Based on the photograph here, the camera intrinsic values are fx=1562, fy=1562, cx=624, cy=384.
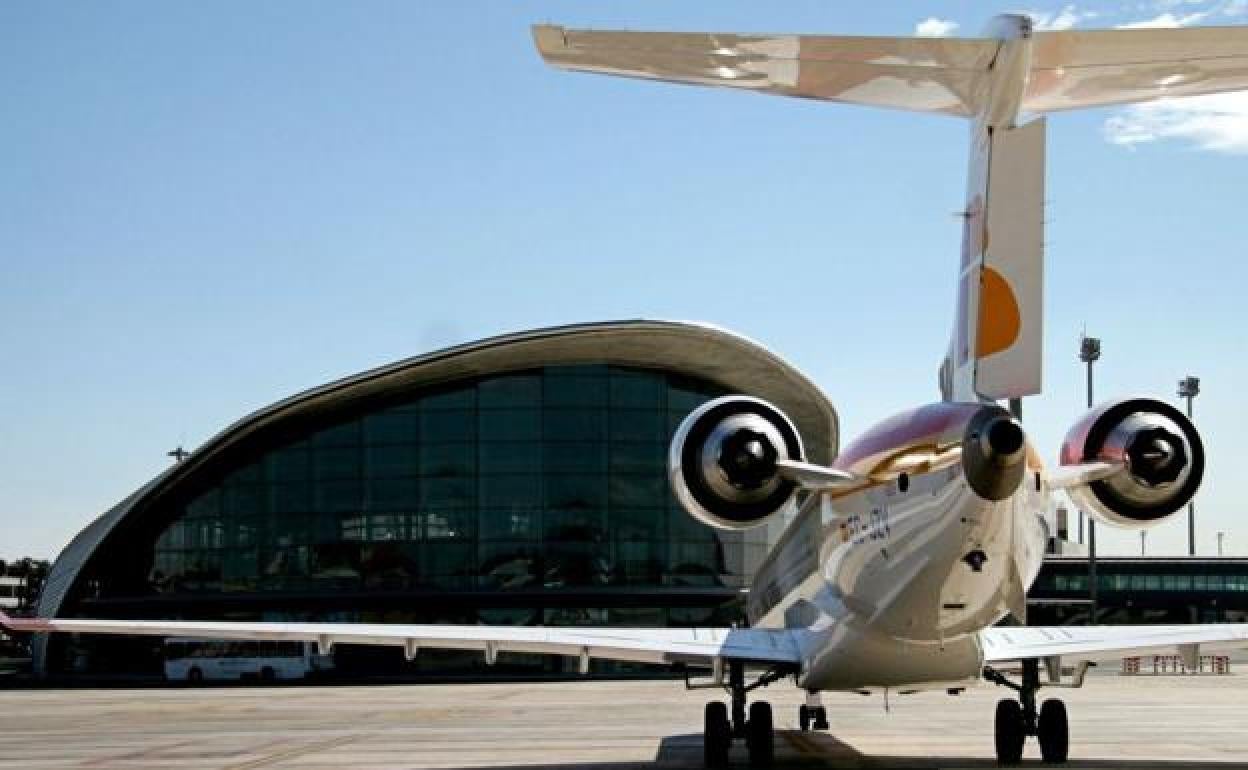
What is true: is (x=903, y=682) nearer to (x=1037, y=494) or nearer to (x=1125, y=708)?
(x=1037, y=494)

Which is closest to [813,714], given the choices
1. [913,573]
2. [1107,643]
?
[1107,643]

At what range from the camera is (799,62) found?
13.4 meters

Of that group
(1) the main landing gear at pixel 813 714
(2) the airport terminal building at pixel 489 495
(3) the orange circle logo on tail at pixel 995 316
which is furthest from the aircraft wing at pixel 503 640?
(2) the airport terminal building at pixel 489 495

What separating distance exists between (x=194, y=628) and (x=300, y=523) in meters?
42.0

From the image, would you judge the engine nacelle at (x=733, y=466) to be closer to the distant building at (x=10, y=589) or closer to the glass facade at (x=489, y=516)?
the glass facade at (x=489, y=516)

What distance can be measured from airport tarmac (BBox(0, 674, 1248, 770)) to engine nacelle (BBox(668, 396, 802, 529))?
458cm

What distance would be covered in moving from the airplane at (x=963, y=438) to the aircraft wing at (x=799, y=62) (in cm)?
2

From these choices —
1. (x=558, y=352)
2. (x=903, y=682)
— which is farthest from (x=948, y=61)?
(x=558, y=352)

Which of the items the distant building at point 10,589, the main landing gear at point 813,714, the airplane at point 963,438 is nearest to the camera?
the airplane at point 963,438

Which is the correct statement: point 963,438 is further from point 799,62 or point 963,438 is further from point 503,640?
point 503,640

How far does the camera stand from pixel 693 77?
13.1m

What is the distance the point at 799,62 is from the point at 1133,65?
283 centimetres

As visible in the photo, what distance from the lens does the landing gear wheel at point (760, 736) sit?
18141 millimetres

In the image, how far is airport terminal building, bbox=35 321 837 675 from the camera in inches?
2254
